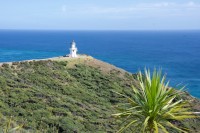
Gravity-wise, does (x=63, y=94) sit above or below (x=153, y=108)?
below

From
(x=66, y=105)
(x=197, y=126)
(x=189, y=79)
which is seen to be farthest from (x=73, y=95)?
(x=189, y=79)

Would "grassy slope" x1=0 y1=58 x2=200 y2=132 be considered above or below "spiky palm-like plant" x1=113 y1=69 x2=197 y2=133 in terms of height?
below

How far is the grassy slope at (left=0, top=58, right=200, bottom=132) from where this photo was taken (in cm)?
2530

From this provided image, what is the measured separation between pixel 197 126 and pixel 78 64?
1522 centimetres

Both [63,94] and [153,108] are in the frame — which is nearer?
[153,108]

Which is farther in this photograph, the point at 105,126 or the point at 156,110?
the point at 105,126

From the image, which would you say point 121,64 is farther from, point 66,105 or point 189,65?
point 66,105

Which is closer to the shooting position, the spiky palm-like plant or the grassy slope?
the spiky palm-like plant

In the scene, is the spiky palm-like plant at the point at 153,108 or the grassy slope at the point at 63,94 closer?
the spiky palm-like plant at the point at 153,108

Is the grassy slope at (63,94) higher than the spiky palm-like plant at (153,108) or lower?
lower

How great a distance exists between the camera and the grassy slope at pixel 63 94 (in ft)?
83.0

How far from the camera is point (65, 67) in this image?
136 feet

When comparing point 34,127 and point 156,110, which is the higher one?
point 156,110

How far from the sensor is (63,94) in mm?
34062
